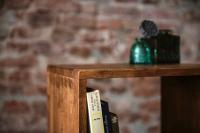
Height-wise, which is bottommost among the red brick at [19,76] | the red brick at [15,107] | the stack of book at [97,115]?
the red brick at [15,107]

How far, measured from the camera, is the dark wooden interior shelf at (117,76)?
1.05 metres

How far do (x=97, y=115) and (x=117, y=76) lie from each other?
0.15 m

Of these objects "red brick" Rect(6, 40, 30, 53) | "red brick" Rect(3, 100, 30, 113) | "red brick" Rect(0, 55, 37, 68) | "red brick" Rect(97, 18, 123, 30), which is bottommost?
"red brick" Rect(3, 100, 30, 113)

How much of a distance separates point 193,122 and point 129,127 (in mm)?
456

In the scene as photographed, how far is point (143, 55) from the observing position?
1339 mm

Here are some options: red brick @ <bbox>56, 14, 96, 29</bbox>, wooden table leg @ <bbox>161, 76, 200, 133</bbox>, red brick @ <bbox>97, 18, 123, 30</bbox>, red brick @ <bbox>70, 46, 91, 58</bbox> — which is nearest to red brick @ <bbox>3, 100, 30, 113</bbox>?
red brick @ <bbox>70, 46, 91, 58</bbox>

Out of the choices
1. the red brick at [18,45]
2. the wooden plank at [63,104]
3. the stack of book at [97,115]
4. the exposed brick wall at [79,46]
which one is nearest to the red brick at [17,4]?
the exposed brick wall at [79,46]

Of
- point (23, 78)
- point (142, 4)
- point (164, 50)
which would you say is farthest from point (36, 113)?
point (142, 4)

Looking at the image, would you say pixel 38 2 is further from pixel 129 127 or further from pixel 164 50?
pixel 129 127

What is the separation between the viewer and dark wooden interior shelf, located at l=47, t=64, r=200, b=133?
105 cm

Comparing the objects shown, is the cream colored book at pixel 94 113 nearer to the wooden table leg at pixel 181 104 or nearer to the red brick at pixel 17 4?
the wooden table leg at pixel 181 104

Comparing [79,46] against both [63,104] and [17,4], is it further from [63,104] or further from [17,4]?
[63,104]

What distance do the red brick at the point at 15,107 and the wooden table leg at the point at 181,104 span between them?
0.73 meters

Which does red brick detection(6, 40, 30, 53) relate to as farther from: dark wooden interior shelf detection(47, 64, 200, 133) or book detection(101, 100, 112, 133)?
book detection(101, 100, 112, 133)
